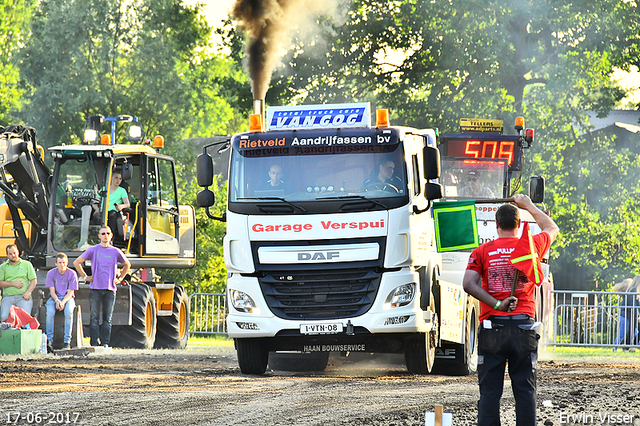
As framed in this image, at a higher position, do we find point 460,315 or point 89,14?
point 89,14

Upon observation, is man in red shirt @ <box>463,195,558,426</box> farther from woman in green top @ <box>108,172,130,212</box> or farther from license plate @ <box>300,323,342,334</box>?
woman in green top @ <box>108,172,130,212</box>

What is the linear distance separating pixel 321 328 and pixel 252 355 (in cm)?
135

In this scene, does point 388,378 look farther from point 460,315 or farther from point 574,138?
point 574,138

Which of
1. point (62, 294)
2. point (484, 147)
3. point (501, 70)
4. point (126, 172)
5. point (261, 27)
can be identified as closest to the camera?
point (62, 294)

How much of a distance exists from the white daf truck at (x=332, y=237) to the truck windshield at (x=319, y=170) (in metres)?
0.01

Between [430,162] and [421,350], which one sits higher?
[430,162]

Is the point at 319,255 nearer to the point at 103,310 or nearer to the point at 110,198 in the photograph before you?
the point at 103,310

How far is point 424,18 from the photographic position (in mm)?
33156

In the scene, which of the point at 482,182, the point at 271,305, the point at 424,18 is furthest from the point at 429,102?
the point at 271,305

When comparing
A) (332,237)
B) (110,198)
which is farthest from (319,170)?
(110,198)

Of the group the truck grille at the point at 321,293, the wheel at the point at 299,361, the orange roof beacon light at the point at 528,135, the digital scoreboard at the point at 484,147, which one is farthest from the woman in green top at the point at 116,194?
the orange roof beacon light at the point at 528,135

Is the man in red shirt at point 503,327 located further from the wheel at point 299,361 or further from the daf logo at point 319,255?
the wheel at point 299,361

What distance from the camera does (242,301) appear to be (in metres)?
12.9

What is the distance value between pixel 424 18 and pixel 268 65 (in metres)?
10.6
